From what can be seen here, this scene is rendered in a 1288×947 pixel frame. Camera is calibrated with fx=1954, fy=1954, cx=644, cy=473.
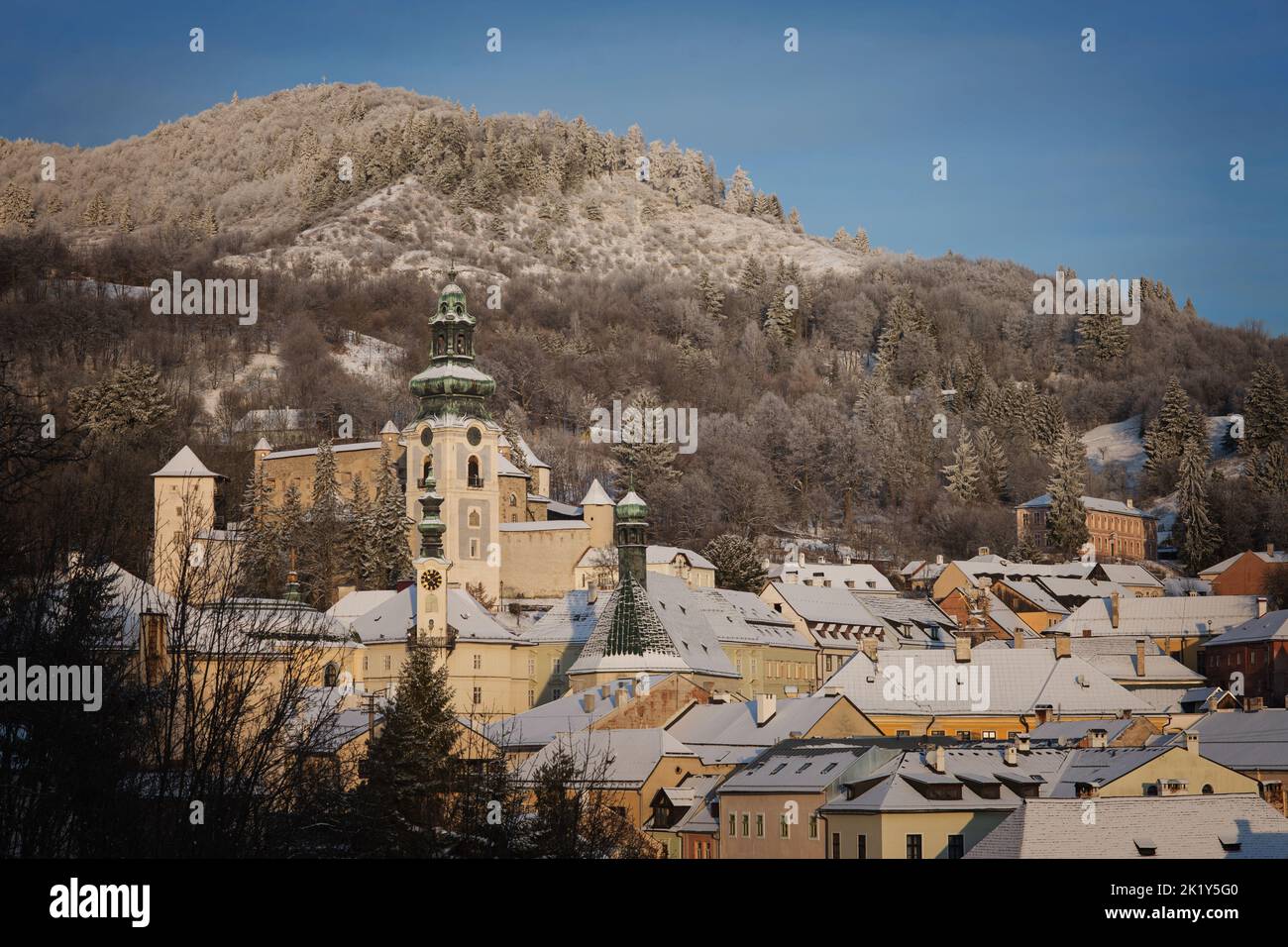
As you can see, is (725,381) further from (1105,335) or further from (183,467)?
(183,467)

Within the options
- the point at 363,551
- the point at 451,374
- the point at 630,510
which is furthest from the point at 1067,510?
the point at 630,510

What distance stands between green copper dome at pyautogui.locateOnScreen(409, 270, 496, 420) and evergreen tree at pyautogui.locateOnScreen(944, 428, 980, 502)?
54.4 metres

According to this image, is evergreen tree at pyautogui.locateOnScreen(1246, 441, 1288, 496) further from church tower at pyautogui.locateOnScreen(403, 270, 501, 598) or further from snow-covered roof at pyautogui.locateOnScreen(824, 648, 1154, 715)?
church tower at pyautogui.locateOnScreen(403, 270, 501, 598)

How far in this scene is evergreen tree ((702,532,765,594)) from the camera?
109938 millimetres

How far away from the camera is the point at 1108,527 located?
135375mm

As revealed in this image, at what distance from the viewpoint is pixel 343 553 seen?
10281cm

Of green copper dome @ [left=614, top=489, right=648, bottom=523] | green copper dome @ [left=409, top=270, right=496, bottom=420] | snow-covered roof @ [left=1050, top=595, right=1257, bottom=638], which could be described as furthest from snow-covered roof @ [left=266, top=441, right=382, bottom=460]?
snow-covered roof @ [left=1050, top=595, right=1257, bottom=638]

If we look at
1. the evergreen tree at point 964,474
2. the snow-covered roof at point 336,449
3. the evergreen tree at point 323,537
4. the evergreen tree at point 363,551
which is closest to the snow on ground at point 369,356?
the snow-covered roof at point 336,449

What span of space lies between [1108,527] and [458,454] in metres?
54.6

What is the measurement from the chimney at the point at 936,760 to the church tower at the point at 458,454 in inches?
1974

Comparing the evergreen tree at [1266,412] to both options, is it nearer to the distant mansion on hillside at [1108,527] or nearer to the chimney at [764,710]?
the distant mansion on hillside at [1108,527]

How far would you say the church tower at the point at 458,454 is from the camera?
100000 mm
